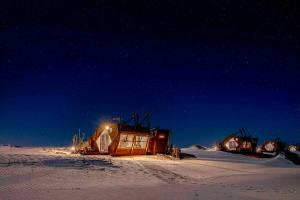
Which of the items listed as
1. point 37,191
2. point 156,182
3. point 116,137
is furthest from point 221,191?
point 116,137

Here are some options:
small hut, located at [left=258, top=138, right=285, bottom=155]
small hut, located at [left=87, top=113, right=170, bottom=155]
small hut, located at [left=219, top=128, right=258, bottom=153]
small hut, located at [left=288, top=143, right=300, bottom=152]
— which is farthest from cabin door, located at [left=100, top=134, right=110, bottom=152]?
small hut, located at [left=288, top=143, right=300, bottom=152]

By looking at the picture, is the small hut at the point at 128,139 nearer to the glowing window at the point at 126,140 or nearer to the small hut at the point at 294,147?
the glowing window at the point at 126,140

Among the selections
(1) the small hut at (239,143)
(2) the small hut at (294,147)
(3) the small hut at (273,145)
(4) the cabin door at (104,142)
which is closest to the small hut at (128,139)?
(4) the cabin door at (104,142)

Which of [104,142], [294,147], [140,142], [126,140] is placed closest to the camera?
[126,140]

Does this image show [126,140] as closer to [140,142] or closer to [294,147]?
[140,142]

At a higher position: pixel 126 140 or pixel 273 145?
pixel 273 145

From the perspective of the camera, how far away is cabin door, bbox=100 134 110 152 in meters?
30.0

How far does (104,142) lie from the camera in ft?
100.0

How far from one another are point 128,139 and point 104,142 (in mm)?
3242

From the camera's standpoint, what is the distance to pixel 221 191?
1077 centimetres

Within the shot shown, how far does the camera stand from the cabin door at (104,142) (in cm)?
2998

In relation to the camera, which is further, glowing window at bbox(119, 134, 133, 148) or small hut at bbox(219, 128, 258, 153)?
small hut at bbox(219, 128, 258, 153)

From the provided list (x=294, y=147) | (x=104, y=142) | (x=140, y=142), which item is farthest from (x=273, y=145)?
(x=104, y=142)

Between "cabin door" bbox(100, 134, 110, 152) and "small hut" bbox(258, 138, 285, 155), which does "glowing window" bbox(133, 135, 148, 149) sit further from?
"small hut" bbox(258, 138, 285, 155)
